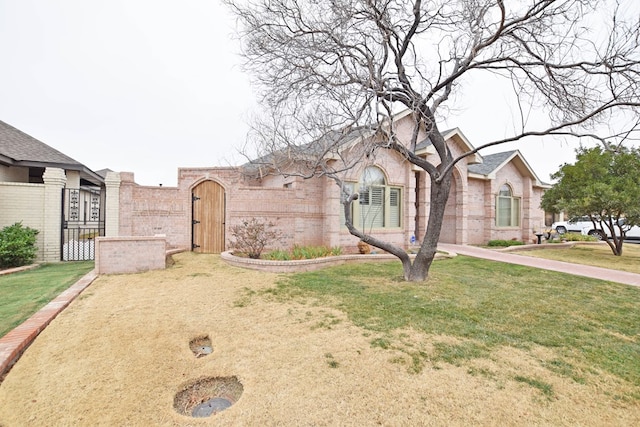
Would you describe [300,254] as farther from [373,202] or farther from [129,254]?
[129,254]

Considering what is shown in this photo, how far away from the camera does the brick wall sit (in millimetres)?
7734

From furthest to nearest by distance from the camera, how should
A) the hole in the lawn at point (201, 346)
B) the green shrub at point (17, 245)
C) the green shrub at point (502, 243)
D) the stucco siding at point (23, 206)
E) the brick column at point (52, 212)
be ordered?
1. the green shrub at point (502, 243)
2. the brick column at point (52, 212)
3. the stucco siding at point (23, 206)
4. the green shrub at point (17, 245)
5. the hole in the lawn at point (201, 346)

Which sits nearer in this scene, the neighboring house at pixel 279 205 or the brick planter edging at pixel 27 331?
the brick planter edging at pixel 27 331

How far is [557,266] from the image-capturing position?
9.81m

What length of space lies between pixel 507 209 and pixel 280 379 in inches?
693

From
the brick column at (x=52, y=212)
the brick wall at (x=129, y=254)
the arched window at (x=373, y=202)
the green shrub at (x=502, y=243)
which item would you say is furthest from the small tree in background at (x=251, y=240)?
the green shrub at (x=502, y=243)

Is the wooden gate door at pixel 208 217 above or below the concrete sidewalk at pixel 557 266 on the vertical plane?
above

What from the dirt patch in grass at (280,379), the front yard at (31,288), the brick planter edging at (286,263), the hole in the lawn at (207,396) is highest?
the brick planter edging at (286,263)

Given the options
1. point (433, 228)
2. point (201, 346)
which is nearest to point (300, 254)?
point (433, 228)

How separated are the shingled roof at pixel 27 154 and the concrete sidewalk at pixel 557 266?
641 inches

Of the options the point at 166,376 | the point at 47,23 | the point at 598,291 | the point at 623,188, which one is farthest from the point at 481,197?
the point at 47,23

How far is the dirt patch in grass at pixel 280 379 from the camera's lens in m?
2.55

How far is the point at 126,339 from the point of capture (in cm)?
401

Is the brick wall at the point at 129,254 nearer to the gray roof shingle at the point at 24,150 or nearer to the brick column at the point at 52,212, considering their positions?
the brick column at the point at 52,212
